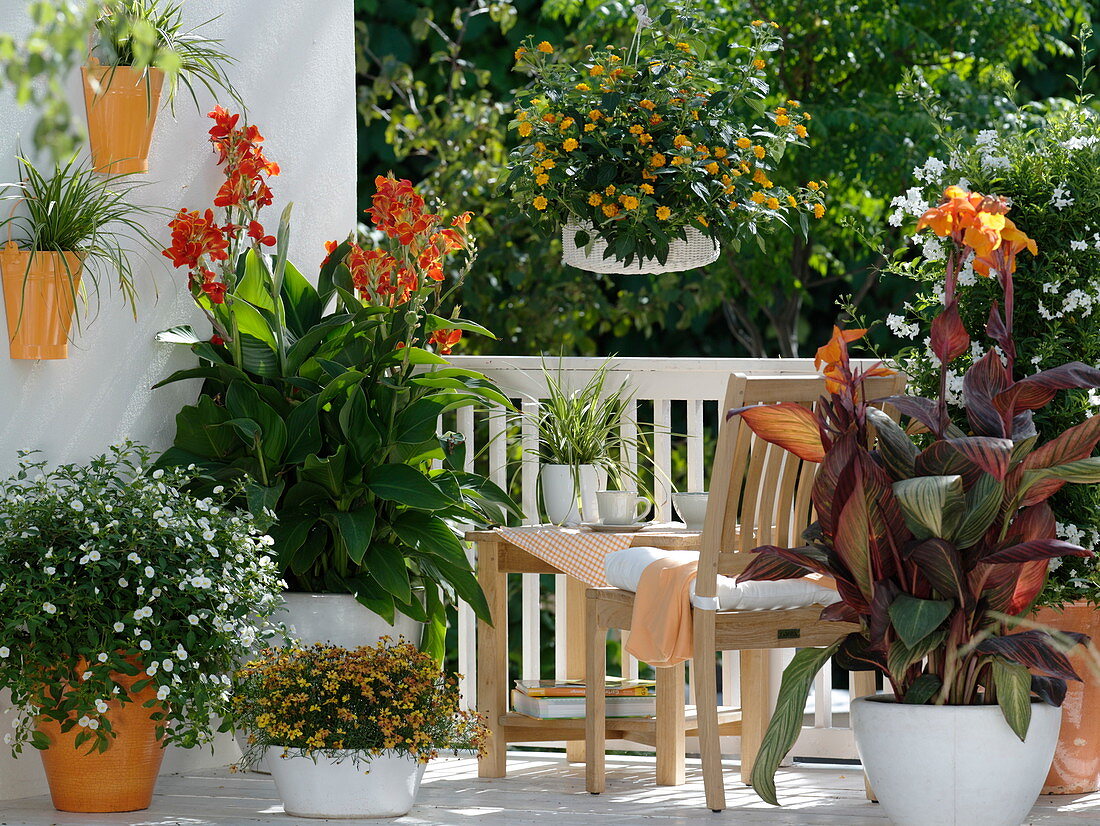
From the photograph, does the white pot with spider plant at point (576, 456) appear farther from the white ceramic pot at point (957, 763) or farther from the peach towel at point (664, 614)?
the white ceramic pot at point (957, 763)

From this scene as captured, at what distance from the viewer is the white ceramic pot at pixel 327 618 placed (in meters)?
3.61

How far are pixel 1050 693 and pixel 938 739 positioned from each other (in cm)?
26

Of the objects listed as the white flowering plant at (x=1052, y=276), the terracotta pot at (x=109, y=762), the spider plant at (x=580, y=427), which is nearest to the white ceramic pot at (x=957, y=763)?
the white flowering plant at (x=1052, y=276)

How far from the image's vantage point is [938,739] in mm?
2900

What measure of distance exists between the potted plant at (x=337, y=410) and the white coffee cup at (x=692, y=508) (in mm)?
542

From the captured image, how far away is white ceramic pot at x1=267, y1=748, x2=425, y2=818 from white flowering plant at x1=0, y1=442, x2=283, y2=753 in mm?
204

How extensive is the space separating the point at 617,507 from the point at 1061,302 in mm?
1142

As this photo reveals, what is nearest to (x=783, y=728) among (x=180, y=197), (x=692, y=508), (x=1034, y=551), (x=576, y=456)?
(x=1034, y=551)

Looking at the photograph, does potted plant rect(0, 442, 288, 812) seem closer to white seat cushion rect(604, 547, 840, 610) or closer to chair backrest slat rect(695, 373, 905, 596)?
white seat cushion rect(604, 547, 840, 610)

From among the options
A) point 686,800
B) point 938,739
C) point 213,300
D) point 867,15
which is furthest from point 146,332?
point 867,15

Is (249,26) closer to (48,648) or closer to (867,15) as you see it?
(48,648)

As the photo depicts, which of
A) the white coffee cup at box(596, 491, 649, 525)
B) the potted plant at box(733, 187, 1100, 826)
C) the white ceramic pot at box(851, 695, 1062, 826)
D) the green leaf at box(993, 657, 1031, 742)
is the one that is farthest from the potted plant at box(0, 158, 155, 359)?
the green leaf at box(993, 657, 1031, 742)

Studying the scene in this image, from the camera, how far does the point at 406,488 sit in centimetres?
358

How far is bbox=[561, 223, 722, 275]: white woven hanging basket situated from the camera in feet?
12.6
